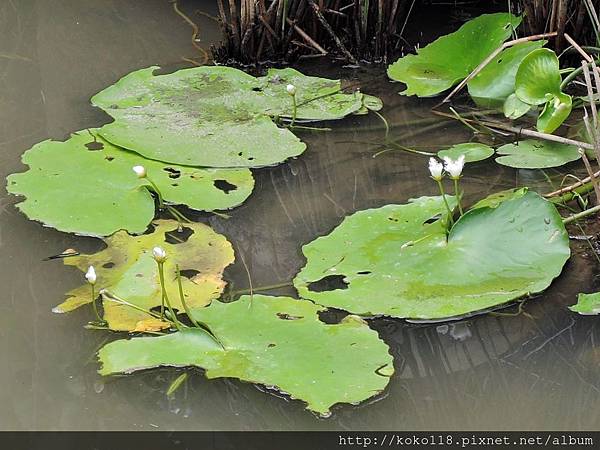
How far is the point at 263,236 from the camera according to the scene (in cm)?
204

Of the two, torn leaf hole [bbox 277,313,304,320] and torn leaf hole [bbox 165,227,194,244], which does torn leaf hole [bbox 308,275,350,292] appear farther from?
torn leaf hole [bbox 165,227,194,244]

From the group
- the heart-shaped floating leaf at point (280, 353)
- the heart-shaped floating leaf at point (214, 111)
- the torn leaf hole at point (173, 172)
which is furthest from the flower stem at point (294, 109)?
the heart-shaped floating leaf at point (280, 353)

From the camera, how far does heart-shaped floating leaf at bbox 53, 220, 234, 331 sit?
177cm

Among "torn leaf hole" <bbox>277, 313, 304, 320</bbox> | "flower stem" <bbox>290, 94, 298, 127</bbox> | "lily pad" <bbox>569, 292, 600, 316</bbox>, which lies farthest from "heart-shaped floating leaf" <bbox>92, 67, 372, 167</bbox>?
"lily pad" <bbox>569, 292, 600, 316</bbox>

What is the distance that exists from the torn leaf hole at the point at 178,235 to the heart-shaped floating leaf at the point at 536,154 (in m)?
0.80

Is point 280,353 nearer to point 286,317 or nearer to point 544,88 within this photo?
point 286,317

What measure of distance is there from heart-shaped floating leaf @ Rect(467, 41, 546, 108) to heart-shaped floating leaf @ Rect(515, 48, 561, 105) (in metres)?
0.16

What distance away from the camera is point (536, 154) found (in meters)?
2.28

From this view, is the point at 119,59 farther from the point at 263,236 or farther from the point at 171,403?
the point at 171,403

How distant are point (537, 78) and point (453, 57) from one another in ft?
1.36

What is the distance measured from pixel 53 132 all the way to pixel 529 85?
48.2 inches

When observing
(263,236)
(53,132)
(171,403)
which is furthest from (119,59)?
(171,403)

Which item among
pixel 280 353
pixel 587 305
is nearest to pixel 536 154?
pixel 587 305

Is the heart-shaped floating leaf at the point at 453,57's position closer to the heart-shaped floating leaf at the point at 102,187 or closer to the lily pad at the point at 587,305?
the heart-shaped floating leaf at the point at 102,187
